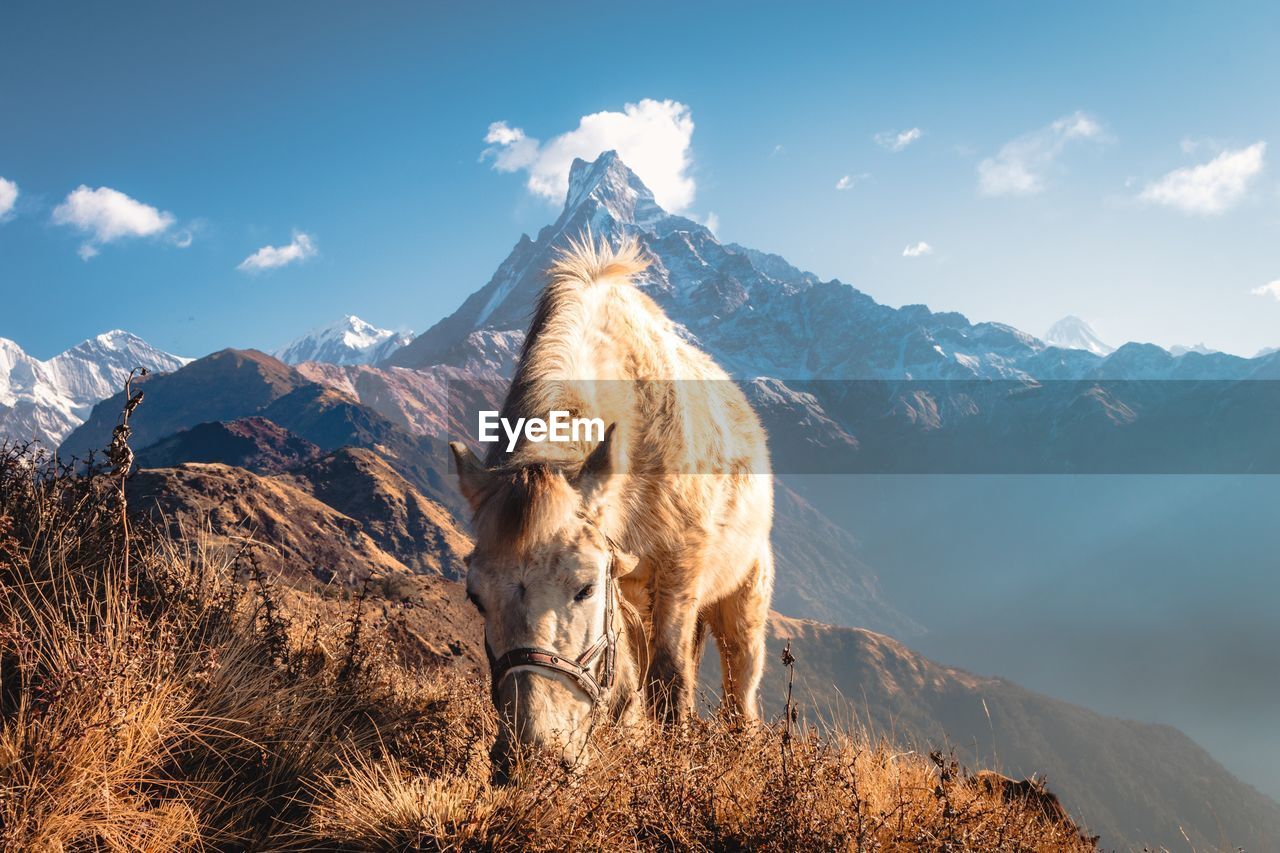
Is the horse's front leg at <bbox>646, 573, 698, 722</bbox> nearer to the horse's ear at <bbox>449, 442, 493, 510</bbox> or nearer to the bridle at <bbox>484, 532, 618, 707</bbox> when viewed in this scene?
the bridle at <bbox>484, 532, 618, 707</bbox>

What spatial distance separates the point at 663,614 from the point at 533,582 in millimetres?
1740

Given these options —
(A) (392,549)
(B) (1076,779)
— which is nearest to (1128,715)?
(B) (1076,779)

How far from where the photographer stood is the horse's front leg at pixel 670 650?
16.0ft

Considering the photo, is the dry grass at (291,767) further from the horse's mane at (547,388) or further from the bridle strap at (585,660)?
the horse's mane at (547,388)

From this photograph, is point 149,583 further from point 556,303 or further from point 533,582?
point 556,303

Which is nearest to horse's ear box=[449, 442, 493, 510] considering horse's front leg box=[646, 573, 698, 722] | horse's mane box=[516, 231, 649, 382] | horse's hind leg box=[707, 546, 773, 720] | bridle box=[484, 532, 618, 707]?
bridle box=[484, 532, 618, 707]

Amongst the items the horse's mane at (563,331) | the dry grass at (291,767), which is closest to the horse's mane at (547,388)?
the horse's mane at (563,331)

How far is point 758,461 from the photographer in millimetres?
7102

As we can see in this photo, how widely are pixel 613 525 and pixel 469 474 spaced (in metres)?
0.92

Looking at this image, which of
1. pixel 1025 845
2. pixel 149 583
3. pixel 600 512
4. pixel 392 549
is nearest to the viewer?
pixel 1025 845
